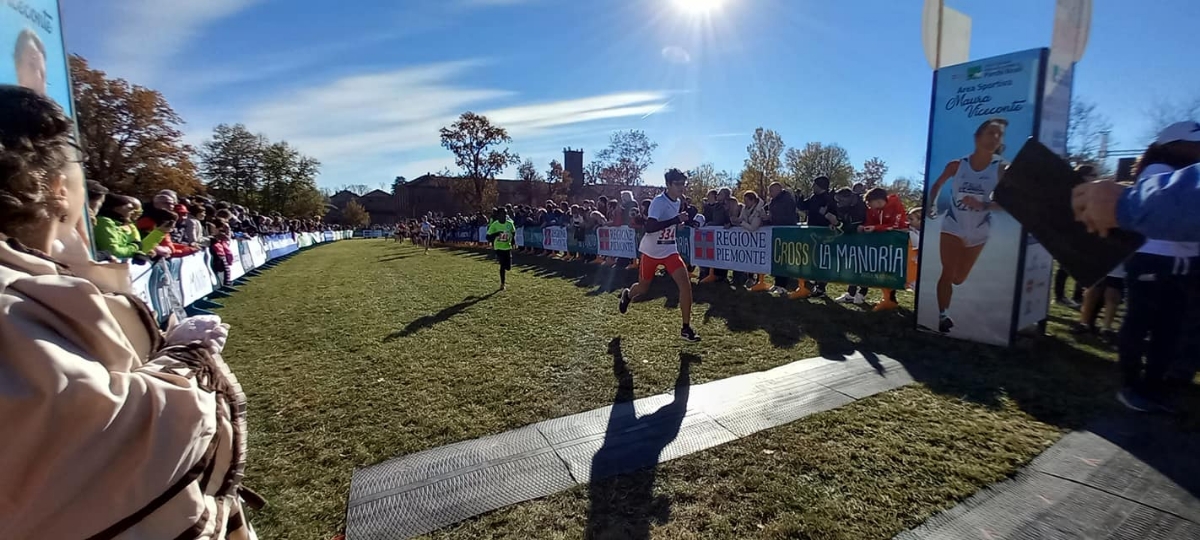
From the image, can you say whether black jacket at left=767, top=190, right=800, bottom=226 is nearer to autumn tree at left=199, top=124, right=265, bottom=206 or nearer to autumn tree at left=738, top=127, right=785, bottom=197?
autumn tree at left=738, top=127, right=785, bottom=197

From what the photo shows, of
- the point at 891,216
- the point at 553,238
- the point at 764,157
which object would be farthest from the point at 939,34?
the point at 764,157

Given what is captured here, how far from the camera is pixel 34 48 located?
2689 mm

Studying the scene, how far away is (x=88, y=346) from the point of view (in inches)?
39.0

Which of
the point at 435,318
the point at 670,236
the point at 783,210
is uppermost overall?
the point at 783,210

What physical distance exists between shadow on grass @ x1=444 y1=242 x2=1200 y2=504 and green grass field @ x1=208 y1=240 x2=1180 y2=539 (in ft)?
0.10

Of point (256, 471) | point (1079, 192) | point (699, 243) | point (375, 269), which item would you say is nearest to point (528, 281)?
point (699, 243)

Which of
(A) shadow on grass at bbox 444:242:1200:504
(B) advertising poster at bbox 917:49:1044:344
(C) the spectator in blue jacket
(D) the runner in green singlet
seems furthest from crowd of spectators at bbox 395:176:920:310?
(C) the spectator in blue jacket

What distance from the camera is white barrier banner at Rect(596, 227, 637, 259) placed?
46.8ft

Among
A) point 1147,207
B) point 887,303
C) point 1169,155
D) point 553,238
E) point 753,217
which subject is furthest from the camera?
point 553,238

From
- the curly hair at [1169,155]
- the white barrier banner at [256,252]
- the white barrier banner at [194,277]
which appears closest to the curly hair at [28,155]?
the curly hair at [1169,155]

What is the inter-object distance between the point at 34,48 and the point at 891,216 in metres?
9.69

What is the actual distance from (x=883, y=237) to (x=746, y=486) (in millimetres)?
6689

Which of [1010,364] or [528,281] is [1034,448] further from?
[528,281]

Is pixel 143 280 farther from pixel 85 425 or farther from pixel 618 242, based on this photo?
pixel 618 242
